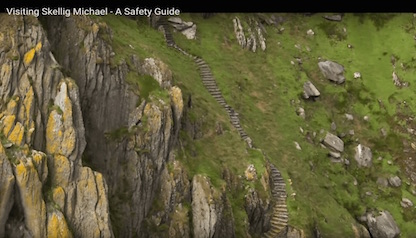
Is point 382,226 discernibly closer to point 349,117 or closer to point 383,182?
point 383,182

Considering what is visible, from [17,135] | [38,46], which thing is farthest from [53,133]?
[38,46]

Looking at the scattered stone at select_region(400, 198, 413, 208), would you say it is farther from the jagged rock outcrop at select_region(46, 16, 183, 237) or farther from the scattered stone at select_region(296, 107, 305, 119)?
the jagged rock outcrop at select_region(46, 16, 183, 237)

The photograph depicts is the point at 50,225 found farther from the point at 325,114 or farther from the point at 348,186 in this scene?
the point at 325,114

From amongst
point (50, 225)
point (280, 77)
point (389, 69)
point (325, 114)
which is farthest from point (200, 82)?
point (389, 69)

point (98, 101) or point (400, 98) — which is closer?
point (98, 101)

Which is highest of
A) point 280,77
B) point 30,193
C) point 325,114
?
point 30,193

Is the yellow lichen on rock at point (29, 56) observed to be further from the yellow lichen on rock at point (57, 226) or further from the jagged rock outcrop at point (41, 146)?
the yellow lichen on rock at point (57, 226)
